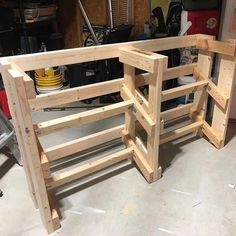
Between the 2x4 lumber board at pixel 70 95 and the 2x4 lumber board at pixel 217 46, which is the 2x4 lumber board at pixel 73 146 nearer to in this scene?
the 2x4 lumber board at pixel 70 95

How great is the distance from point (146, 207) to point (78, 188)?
18.6 inches

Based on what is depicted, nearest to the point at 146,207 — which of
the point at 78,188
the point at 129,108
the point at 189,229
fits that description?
the point at 189,229

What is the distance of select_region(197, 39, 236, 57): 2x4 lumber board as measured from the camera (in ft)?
5.59

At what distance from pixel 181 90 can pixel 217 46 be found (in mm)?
394

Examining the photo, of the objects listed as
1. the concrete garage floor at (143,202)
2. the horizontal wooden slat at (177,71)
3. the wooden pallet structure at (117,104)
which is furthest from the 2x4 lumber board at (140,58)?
the concrete garage floor at (143,202)

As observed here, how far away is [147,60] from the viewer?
1.35 meters

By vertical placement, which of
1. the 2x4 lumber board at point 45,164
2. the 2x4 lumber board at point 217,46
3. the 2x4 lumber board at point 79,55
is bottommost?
the 2x4 lumber board at point 45,164

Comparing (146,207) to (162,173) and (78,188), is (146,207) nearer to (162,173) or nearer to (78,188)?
(162,173)

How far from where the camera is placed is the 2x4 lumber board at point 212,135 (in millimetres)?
2031

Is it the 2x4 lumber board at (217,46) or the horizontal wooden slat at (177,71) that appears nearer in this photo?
the 2x4 lumber board at (217,46)

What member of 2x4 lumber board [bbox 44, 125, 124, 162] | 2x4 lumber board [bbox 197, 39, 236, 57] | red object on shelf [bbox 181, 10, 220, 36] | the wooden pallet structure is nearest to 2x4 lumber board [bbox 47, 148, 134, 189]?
the wooden pallet structure

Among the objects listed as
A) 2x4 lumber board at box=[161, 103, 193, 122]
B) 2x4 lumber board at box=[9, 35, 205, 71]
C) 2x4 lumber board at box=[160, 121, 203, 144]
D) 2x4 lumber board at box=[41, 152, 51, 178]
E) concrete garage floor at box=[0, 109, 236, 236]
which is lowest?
concrete garage floor at box=[0, 109, 236, 236]

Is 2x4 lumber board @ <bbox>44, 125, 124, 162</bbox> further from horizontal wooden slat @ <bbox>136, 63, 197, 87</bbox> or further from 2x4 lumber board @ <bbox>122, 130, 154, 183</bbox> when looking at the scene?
horizontal wooden slat @ <bbox>136, 63, 197, 87</bbox>

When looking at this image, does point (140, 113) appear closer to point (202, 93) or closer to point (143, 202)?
point (143, 202)
